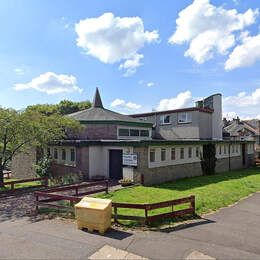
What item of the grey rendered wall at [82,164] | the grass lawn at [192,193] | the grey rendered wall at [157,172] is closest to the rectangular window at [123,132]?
the grey rendered wall at [82,164]

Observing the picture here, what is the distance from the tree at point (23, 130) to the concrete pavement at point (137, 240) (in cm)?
893

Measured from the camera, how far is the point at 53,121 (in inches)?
890

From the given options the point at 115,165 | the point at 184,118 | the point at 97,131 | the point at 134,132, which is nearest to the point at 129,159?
the point at 115,165

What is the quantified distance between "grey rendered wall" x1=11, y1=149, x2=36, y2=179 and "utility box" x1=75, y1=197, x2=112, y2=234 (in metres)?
18.2

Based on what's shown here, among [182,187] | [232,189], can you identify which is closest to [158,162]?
[182,187]

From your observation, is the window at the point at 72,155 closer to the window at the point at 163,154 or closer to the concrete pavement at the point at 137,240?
the window at the point at 163,154

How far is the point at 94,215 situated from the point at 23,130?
11887mm

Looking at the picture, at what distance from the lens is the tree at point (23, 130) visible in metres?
20.0

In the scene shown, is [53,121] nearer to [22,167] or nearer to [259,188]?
[22,167]

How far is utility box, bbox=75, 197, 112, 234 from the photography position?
10797mm

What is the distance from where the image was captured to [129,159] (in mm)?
21344

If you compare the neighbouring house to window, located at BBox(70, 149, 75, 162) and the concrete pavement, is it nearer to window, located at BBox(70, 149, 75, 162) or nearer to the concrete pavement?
window, located at BBox(70, 149, 75, 162)

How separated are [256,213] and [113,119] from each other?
17041 mm

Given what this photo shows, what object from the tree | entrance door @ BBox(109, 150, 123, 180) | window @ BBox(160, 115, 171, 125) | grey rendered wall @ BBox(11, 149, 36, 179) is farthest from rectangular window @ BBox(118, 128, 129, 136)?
window @ BBox(160, 115, 171, 125)
